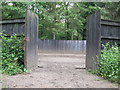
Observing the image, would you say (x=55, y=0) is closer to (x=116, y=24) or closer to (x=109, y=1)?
(x=109, y=1)

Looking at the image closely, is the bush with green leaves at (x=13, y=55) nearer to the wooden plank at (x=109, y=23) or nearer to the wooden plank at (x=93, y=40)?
the wooden plank at (x=93, y=40)

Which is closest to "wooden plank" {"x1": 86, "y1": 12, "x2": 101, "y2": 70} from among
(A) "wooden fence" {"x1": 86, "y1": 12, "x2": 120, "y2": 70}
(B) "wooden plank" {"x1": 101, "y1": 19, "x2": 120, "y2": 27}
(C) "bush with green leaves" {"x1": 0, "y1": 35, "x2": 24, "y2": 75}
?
(A) "wooden fence" {"x1": 86, "y1": 12, "x2": 120, "y2": 70}

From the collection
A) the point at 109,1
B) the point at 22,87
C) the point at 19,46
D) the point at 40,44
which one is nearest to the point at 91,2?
the point at 109,1

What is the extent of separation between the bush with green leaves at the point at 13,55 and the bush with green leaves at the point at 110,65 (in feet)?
7.54

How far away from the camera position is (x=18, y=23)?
4.89 m

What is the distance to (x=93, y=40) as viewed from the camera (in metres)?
4.49

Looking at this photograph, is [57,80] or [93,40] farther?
[93,40]

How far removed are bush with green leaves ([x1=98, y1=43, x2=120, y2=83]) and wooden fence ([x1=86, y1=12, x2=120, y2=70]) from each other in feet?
1.01

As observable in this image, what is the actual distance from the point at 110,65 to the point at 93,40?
1.23m

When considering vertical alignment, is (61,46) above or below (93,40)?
below

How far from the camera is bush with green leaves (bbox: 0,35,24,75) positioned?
3959mm

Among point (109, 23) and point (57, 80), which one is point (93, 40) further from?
point (57, 80)

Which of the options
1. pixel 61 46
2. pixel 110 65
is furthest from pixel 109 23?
pixel 61 46

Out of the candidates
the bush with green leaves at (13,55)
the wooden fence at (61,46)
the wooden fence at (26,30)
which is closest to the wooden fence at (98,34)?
the wooden fence at (26,30)
